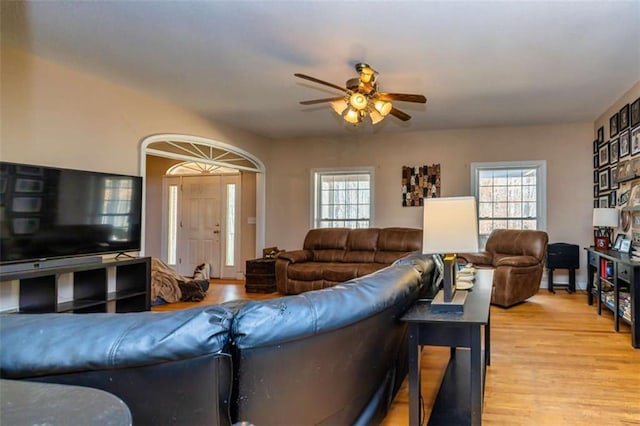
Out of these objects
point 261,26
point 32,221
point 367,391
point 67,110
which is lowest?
point 367,391

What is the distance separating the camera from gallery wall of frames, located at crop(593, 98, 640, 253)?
170 inches

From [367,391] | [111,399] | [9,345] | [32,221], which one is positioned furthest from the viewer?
[32,221]

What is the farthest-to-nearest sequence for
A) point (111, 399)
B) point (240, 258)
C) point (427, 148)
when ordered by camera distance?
point (240, 258) < point (427, 148) < point (111, 399)

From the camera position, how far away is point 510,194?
21.1 feet

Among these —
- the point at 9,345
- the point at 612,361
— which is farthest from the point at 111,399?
the point at 612,361

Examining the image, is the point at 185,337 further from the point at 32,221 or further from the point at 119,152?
the point at 119,152

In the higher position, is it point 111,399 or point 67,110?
point 67,110

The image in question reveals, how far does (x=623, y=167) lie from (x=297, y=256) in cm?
411

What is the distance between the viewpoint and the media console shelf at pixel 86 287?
3.44 m

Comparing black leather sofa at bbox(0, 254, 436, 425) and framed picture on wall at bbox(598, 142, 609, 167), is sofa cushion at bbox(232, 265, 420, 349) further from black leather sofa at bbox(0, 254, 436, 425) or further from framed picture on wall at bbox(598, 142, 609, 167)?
framed picture on wall at bbox(598, 142, 609, 167)

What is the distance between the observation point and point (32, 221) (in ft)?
11.1

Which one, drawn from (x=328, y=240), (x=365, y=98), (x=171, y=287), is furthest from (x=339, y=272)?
(x=365, y=98)

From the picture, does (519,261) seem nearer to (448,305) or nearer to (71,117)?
(448,305)

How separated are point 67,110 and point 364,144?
447 centimetres
